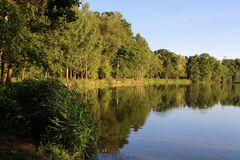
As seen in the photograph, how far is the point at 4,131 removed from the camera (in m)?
14.8

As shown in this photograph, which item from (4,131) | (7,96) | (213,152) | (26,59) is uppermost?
(26,59)

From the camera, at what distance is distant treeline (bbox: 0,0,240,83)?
89.9 feet

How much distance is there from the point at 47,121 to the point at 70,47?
171 feet

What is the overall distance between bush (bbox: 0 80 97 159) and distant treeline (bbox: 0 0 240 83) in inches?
330

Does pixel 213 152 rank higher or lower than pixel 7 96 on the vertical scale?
lower

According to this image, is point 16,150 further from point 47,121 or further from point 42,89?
point 42,89

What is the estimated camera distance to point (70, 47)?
2616 inches

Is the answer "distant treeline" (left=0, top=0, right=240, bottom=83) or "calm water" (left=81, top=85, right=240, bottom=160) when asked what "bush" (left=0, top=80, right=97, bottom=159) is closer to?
"calm water" (left=81, top=85, right=240, bottom=160)

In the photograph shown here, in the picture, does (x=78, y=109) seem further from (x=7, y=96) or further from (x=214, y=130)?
(x=214, y=130)

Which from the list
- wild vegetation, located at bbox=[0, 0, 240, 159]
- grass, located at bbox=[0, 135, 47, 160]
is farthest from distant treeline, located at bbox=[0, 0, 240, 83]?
grass, located at bbox=[0, 135, 47, 160]

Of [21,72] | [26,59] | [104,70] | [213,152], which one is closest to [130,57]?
[104,70]

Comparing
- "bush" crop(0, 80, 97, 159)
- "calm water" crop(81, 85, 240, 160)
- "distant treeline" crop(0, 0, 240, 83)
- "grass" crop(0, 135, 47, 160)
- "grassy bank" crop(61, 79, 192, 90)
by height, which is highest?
"distant treeline" crop(0, 0, 240, 83)

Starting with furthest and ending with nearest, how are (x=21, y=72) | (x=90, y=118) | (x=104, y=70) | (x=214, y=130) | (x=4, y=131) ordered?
(x=104, y=70)
(x=21, y=72)
(x=214, y=130)
(x=90, y=118)
(x=4, y=131)

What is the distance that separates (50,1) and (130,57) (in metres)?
96.7
